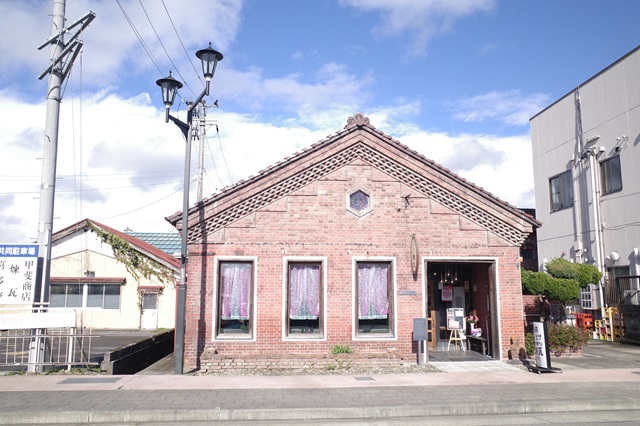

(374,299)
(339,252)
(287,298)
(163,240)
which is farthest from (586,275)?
(163,240)

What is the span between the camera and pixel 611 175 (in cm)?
2214

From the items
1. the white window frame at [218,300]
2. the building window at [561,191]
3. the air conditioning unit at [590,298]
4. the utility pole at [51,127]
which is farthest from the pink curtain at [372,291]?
the building window at [561,191]

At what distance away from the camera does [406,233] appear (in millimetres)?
14578

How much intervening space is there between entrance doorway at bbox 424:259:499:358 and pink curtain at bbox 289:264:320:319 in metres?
3.76

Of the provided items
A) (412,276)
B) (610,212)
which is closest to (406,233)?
(412,276)

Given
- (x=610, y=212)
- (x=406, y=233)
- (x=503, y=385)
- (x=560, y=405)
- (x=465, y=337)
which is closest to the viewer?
(x=560, y=405)

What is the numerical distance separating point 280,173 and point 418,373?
636 cm

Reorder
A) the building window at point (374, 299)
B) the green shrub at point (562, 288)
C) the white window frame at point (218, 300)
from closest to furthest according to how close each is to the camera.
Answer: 1. the white window frame at point (218, 300)
2. the building window at point (374, 299)
3. the green shrub at point (562, 288)

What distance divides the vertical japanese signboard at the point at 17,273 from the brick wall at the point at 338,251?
3837 millimetres

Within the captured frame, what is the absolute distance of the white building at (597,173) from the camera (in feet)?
68.3

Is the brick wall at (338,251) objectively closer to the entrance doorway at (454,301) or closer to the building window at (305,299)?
the building window at (305,299)

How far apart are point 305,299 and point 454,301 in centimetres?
525

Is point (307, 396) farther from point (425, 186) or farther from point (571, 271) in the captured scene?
point (571, 271)

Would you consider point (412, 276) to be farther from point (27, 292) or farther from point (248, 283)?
point (27, 292)
